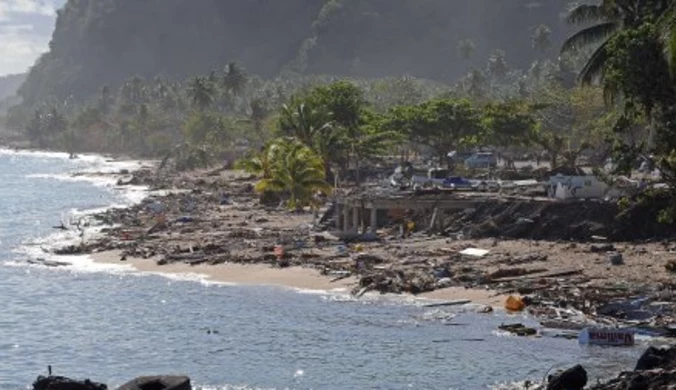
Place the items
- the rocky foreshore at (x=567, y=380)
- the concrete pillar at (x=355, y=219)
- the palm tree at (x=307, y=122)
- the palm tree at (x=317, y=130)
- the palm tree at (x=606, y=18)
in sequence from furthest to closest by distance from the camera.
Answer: the palm tree at (x=307, y=122) → the palm tree at (x=317, y=130) → the concrete pillar at (x=355, y=219) → the palm tree at (x=606, y=18) → the rocky foreshore at (x=567, y=380)

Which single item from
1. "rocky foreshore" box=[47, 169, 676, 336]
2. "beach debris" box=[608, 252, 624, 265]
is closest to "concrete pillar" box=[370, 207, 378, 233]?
"rocky foreshore" box=[47, 169, 676, 336]

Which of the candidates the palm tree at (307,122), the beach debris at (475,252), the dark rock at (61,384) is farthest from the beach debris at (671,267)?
the palm tree at (307,122)

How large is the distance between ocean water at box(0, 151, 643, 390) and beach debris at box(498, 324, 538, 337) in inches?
18.7

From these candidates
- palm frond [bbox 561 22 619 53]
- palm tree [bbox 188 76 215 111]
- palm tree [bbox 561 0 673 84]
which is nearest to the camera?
palm tree [bbox 561 0 673 84]

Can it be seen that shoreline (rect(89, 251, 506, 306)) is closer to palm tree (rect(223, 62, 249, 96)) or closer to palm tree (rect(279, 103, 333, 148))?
palm tree (rect(279, 103, 333, 148))

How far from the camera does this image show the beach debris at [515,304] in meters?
41.8

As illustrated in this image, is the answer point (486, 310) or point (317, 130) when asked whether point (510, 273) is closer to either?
point (486, 310)

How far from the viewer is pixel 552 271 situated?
46.7m

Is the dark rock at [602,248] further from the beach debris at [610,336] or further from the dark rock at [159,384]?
the dark rock at [159,384]

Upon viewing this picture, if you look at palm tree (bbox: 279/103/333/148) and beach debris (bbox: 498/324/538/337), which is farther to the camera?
palm tree (bbox: 279/103/333/148)

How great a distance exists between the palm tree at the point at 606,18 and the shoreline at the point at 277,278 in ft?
45.1

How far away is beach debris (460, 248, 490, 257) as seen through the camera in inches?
2051

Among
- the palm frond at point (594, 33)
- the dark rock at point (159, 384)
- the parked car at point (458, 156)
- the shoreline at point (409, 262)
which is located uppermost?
the palm frond at point (594, 33)

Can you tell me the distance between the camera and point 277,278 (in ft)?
171
